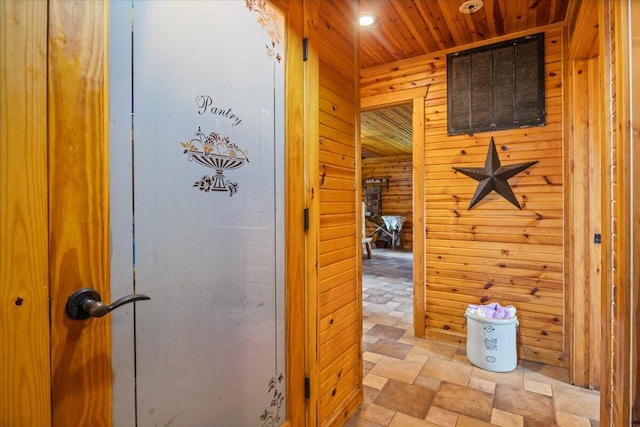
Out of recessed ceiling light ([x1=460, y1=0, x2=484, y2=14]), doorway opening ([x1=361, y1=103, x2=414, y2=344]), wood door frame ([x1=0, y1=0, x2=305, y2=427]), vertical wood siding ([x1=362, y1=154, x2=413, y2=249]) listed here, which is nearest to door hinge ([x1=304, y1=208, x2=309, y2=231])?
wood door frame ([x1=0, y1=0, x2=305, y2=427])

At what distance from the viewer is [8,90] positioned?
0.66m

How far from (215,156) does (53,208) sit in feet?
1.70

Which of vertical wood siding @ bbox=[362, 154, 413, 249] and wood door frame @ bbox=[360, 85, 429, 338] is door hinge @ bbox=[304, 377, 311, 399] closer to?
wood door frame @ bbox=[360, 85, 429, 338]

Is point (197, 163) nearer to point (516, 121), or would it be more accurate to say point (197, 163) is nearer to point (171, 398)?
point (171, 398)

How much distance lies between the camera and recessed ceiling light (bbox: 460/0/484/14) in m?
2.32

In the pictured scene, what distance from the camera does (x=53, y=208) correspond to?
73cm

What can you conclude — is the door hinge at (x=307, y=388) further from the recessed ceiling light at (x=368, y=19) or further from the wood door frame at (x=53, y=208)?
the recessed ceiling light at (x=368, y=19)

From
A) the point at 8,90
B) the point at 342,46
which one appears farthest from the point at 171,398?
the point at 342,46

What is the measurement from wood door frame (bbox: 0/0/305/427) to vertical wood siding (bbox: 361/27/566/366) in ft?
9.30

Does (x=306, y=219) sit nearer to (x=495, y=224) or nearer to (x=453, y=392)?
(x=453, y=392)

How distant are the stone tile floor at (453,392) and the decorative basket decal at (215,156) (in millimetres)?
1672

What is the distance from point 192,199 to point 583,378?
2912 millimetres

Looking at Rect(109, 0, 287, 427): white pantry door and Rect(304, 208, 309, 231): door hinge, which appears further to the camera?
Rect(304, 208, 309, 231): door hinge

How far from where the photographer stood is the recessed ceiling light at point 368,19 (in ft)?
8.11
